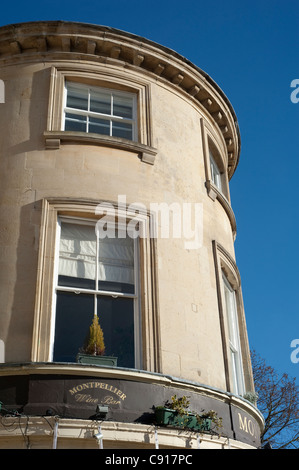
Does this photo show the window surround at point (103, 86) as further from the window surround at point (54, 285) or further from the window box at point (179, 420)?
the window box at point (179, 420)

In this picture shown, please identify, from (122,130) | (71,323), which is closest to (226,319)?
(71,323)

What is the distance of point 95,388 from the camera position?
9.83m

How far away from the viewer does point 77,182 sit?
1220cm

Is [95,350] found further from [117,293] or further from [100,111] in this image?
[100,111]

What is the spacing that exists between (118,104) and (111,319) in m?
5.64

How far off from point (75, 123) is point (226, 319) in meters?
5.52

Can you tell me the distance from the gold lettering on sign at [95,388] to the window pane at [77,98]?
6818 mm

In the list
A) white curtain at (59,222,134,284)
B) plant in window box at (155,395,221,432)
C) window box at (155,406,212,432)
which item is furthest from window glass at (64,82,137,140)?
window box at (155,406,212,432)

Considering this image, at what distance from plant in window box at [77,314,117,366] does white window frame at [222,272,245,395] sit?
11.4ft

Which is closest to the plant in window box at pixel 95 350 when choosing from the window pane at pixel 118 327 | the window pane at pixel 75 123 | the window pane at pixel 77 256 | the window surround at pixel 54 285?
the window pane at pixel 118 327

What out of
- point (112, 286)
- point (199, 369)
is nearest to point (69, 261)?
point (112, 286)

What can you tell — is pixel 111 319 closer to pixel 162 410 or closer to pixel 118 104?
pixel 162 410

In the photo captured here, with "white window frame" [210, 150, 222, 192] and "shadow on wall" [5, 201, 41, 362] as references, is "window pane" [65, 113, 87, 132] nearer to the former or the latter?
"shadow on wall" [5, 201, 41, 362]

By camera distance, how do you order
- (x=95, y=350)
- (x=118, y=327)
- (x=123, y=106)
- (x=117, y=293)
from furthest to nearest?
1. (x=123, y=106)
2. (x=117, y=293)
3. (x=118, y=327)
4. (x=95, y=350)
